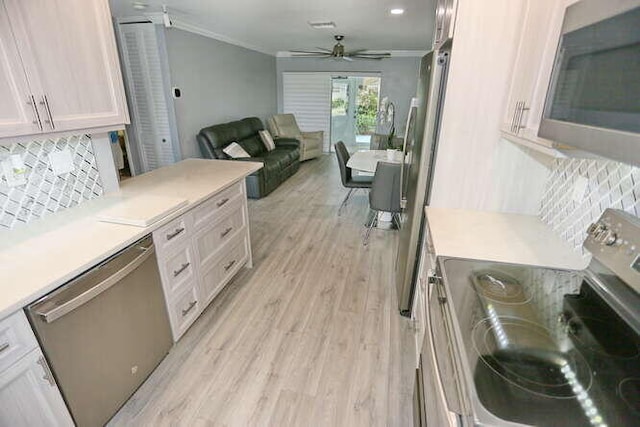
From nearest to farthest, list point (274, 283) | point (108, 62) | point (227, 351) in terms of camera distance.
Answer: point (108, 62)
point (227, 351)
point (274, 283)

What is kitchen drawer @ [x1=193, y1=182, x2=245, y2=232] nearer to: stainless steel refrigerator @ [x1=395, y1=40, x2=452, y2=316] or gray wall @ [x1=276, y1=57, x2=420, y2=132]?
stainless steel refrigerator @ [x1=395, y1=40, x2=452, y2=316]

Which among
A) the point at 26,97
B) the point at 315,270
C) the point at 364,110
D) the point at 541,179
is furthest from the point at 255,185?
the point at 364,110

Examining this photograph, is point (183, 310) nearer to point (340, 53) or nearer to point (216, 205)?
point (216, 205)

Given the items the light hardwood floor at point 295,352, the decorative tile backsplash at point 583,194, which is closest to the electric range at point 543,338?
the decorative tile backsplash at point 583,194

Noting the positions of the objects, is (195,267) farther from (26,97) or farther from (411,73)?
(411,73)

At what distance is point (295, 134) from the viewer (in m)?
7.11

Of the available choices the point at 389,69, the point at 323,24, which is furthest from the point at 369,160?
the point at 389,69

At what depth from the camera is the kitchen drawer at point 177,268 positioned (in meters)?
1.76

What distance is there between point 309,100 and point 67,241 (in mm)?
7054

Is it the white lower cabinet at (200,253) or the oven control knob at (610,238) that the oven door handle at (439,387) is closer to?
the oven control knob at (610,238)

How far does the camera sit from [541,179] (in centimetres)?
168

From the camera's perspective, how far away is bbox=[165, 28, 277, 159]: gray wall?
4.27 metres

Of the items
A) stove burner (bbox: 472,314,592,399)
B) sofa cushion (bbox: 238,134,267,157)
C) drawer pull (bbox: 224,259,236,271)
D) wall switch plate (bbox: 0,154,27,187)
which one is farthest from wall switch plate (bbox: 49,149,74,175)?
sofa cushion (bbox: 238,134,267,157)

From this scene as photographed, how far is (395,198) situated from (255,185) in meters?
2.19
